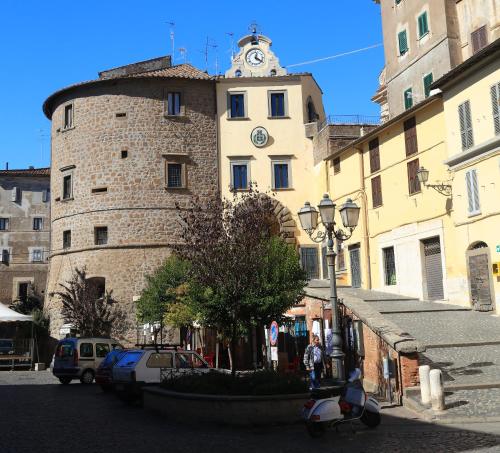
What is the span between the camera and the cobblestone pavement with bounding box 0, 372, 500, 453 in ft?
31.2

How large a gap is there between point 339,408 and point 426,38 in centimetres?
2153

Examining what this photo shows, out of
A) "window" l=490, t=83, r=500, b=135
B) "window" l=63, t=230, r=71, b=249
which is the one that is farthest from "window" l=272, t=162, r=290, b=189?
"window" l=490, t=83, r=500, b=135

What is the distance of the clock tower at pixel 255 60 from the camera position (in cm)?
3656

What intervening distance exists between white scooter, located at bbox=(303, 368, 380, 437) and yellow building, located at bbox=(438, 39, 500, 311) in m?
10.9

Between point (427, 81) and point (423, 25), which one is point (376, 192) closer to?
point (427, 81)

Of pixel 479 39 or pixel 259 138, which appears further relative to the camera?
pixel 259 138

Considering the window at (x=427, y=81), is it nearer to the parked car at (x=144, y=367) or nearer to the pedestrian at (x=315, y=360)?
the pedestrian at (x=315, y=360)

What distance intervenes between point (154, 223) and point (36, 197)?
25.6m

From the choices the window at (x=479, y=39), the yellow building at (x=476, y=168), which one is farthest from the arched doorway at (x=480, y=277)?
the window at (x=479, y=39)

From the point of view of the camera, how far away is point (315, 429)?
1034 cm

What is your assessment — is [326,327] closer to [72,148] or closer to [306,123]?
[306,123]

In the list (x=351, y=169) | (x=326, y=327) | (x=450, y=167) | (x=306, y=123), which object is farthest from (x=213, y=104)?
(x=326, y=327)

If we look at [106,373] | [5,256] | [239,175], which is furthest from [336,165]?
[5,256]

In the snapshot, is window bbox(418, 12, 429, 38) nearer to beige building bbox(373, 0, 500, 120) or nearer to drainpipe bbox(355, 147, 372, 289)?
beige building bbox(373, 0, 500, 120)
